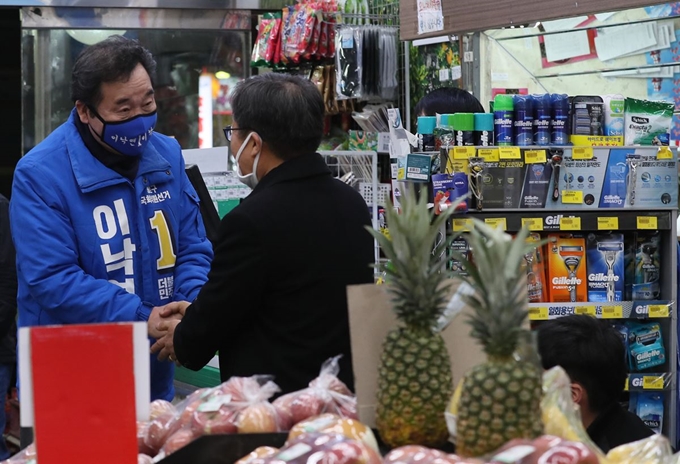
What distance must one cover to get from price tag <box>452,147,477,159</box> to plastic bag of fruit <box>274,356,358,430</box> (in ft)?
9.23

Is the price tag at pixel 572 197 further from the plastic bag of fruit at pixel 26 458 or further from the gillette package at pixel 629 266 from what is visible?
the plastic bag of fruit at pixel 26 458

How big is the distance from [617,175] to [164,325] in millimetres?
2721

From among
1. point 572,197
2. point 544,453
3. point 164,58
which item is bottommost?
point 544,453

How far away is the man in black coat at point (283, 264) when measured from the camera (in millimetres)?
2594

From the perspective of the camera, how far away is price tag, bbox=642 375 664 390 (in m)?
4.98

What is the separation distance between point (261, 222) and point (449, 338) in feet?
2.50

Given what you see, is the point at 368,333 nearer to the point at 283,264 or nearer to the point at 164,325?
the point at 283,264

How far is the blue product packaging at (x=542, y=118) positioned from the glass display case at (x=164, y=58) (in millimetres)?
3838

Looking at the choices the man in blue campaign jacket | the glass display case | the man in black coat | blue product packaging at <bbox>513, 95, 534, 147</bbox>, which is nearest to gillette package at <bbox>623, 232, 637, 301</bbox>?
blue product packaging at <bbox>513, 95, 534, 147</bbox>

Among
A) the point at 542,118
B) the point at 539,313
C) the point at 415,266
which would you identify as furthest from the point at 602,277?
the point at 415,266

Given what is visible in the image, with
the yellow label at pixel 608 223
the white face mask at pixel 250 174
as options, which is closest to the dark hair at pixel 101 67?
the white face mask at pixel 250 174

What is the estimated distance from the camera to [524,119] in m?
4.86

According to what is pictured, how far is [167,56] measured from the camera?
830cm

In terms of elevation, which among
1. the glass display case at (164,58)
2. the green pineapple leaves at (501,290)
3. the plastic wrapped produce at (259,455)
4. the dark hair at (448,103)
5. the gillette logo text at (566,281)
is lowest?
the plastic wrapped produce at (259,455)
